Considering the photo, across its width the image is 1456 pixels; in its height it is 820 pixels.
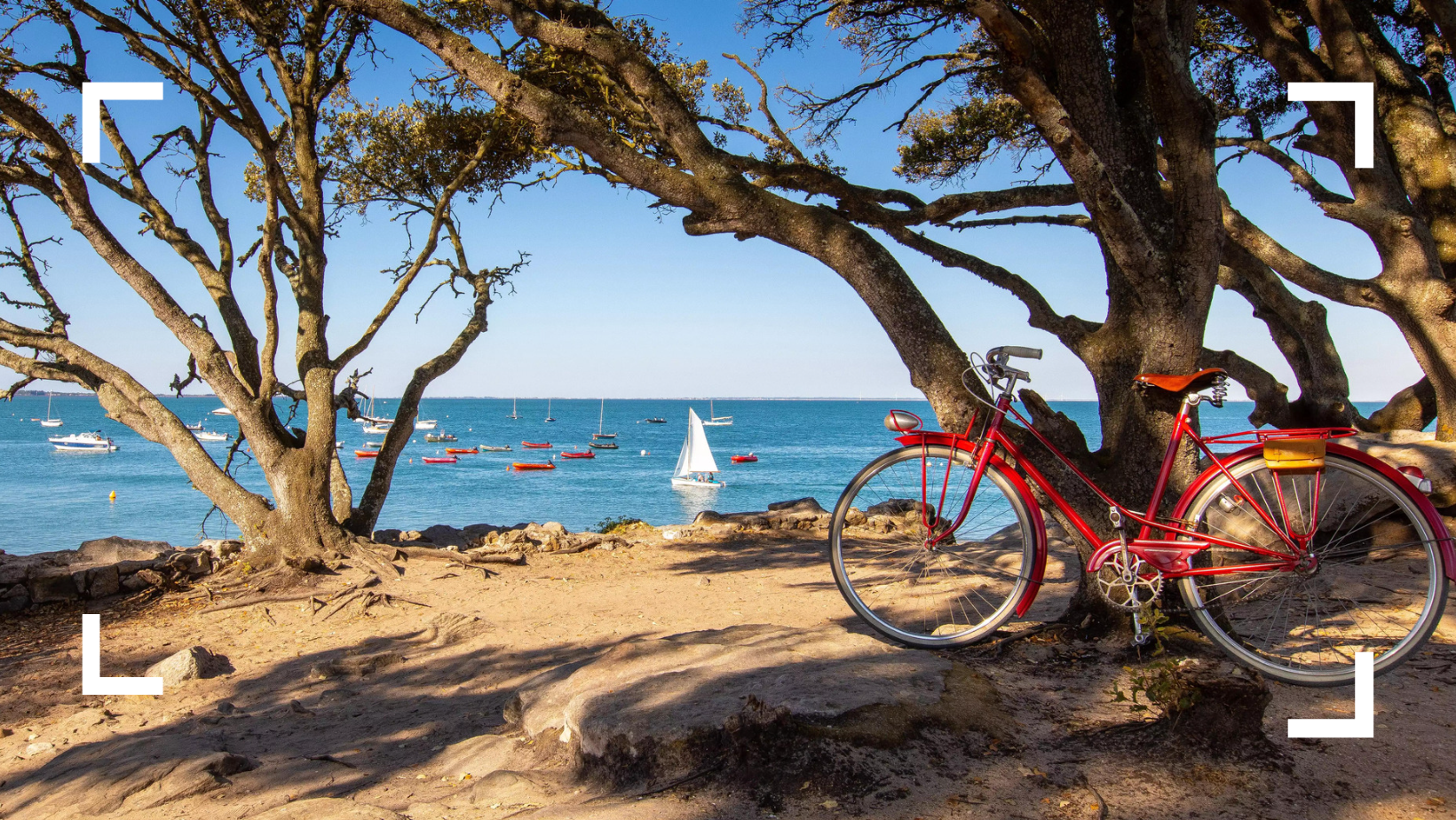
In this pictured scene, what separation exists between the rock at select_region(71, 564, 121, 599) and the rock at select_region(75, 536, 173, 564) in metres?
0.43

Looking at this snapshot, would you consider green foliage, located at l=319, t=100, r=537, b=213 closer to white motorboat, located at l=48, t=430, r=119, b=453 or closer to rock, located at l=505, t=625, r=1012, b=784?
rock, located at l=505, t=625, r=1012, b=784

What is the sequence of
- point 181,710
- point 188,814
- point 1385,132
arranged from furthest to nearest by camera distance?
point 1385,132
point 181,710
point 188,814

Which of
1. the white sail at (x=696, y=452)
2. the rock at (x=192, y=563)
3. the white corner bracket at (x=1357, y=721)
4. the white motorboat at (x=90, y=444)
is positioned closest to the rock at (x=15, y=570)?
the rock at (x=192, y=563)

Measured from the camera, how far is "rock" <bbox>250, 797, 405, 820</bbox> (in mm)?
2832

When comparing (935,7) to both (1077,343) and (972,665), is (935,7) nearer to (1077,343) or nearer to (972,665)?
(1077,343)

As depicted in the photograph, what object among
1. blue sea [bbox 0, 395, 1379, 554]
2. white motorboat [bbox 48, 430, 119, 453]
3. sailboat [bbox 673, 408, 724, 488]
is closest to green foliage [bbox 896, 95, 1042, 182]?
blue sea [bbox 0, 395, 1379, 554]

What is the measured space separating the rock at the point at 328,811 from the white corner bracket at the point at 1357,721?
115 inches

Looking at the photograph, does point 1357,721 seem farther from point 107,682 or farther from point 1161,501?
point 107,682

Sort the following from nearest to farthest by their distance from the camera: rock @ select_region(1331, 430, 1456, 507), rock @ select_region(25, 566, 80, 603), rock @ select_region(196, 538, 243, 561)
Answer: rock @ select_region(1331, 430, 1456, 507), rock @ select_region(25, 566, 80, 603), rock @ select_region(196, 538, 243, 561)

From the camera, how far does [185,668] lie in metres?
5.66

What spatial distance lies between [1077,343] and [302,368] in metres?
7.70

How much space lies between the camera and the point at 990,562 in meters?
7.19

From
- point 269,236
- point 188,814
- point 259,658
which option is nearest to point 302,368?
point 269,236

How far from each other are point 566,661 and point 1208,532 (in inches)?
154
